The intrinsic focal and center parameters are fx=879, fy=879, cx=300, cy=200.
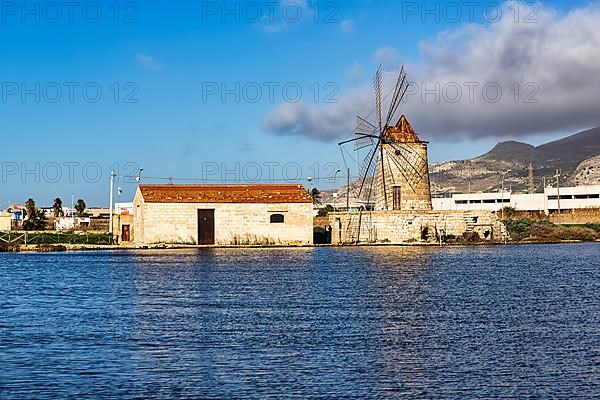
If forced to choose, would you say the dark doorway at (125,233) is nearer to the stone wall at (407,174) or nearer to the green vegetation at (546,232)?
the stone wall at (407,174)

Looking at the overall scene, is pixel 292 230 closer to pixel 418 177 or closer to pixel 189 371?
pixel 418 177

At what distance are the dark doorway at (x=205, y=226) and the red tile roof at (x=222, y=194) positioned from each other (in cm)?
84

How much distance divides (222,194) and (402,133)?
43.7 ft

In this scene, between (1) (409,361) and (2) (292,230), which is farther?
(2) (292,230)

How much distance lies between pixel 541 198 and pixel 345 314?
85.5m

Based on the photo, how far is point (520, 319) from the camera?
1998cm

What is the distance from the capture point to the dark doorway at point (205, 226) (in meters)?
54.0

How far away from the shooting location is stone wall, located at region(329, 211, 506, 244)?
187 ft

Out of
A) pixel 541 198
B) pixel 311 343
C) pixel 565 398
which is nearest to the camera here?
pixel 565 398

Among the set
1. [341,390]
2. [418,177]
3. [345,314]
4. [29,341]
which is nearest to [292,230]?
[418,177]

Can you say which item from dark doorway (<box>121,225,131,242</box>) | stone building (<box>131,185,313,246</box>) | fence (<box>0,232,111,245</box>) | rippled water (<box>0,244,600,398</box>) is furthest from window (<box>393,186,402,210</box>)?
rippled water (<box>0,244,600,398</box>)

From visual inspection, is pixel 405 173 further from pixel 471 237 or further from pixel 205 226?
pixel 205 226

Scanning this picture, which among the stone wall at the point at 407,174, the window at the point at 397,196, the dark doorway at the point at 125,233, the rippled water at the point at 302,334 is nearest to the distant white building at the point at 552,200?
the stone wall at the point at 407,174

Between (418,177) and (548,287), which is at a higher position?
(418,177)
